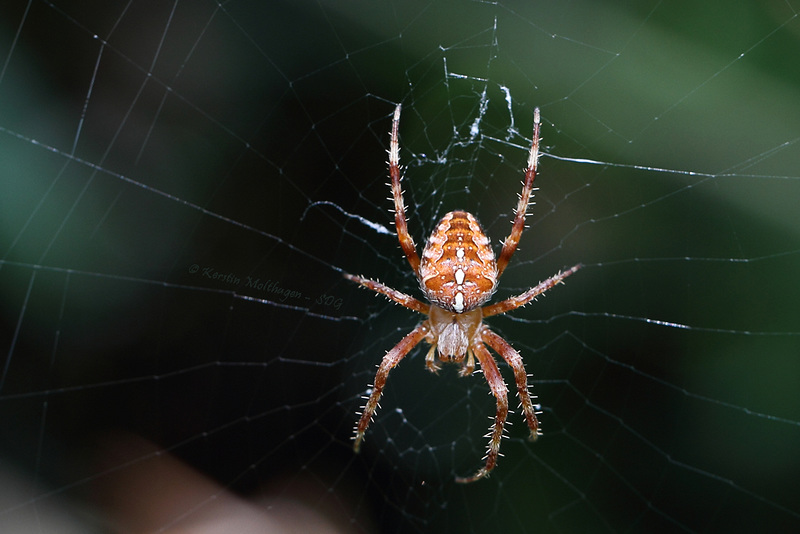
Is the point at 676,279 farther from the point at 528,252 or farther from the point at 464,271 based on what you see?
the point at 464,271

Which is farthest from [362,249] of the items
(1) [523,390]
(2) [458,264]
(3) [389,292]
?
(1) [523,390]

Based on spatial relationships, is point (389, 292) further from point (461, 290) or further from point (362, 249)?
point (362, 249)

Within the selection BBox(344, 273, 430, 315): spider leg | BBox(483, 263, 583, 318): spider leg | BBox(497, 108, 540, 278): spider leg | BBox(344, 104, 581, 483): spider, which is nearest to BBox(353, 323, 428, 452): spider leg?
BBox(344, 104, 581, 483): spider

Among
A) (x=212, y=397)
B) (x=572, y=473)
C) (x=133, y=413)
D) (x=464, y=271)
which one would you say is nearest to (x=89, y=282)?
(x=133, y=413)

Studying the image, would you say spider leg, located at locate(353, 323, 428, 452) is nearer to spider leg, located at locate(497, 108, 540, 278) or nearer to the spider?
the spider

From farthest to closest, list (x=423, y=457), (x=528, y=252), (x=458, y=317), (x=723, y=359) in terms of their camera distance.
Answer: (x=423, y=457)
(x=528, y=252)
(x=458, y=317)
(x=723, y=359)

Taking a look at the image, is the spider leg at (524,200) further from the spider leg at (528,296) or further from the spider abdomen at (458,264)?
the spider leg at (528,296)
